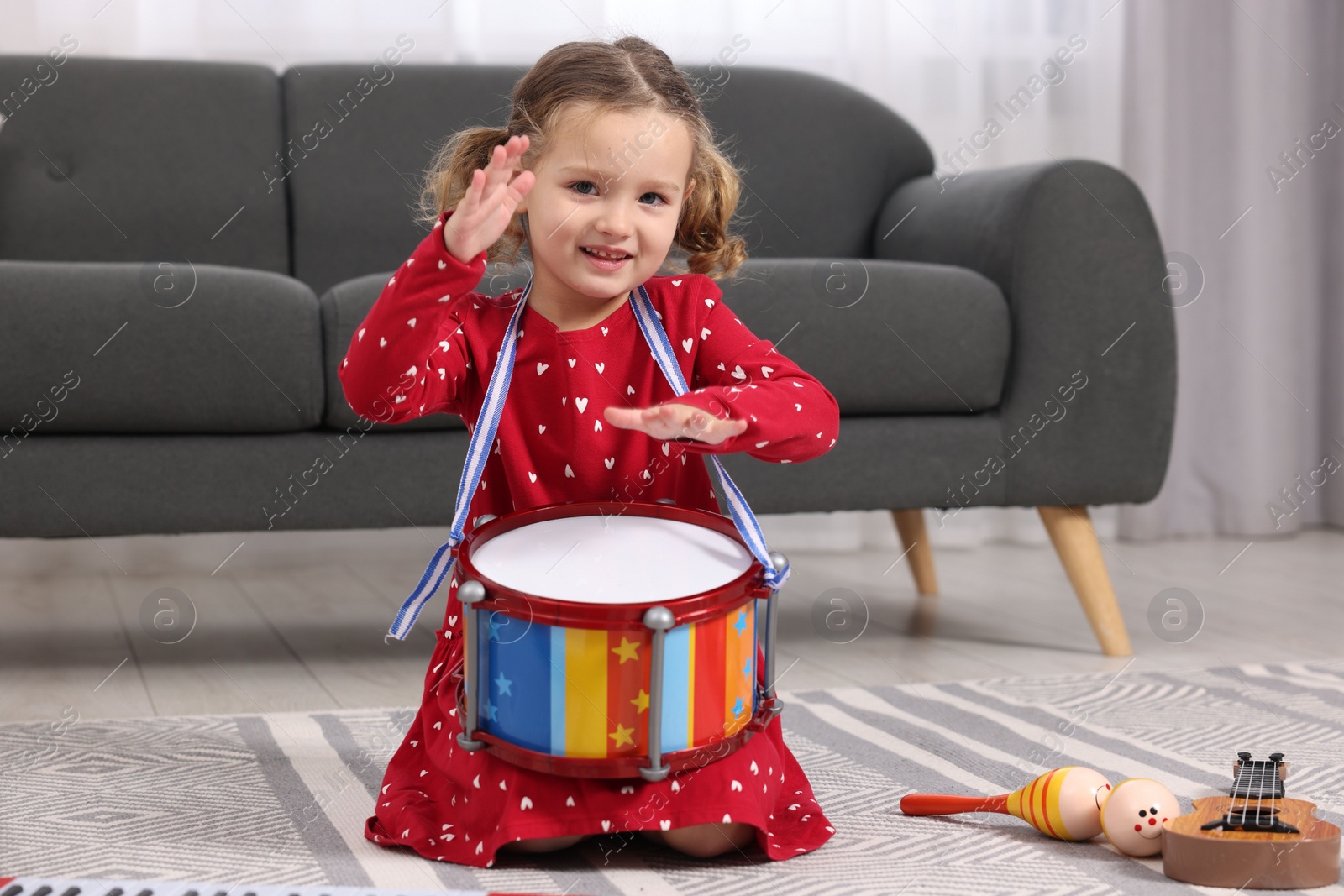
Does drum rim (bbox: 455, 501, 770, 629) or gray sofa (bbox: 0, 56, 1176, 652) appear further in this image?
gray sofa (bbox: 0, 56, 1176, 652)

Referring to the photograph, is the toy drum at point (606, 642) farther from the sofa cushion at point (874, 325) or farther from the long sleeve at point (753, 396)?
the sofa cushion at point (874, 325)

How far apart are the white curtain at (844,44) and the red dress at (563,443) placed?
4.89 feet

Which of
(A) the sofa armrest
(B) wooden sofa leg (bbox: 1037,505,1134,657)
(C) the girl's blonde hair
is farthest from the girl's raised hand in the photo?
(B) wooden sofa leg (bbox: 1037,505,1134,657)

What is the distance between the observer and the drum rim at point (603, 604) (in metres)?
0.89

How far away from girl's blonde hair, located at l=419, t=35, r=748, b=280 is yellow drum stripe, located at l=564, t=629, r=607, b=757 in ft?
1.16

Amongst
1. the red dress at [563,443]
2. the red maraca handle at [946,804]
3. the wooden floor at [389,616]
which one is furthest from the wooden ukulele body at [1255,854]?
the wooden floor at [389,616]

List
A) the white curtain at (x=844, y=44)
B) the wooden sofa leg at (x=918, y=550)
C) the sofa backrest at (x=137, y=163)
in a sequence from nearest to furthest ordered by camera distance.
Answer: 1. the sofa backrest at (x=137, y=163)
2. the wooden sofa leg at (x=918, y=550)
3. the white curtain at (x=844, y=44)

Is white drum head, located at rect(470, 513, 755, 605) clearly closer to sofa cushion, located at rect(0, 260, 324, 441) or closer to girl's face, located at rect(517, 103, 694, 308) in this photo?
girl's face, located at rect(517, 103, 694, 308)

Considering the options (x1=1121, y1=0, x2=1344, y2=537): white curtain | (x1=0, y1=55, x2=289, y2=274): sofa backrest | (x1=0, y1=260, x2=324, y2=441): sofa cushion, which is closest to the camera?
(x1=0, y1=260, x2=324, y2=441): sofa cushion

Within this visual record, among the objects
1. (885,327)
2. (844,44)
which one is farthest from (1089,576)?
(844,44)

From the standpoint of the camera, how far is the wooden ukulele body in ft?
2.87

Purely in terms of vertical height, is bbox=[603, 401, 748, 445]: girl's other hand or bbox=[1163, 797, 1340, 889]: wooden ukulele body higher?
bbox=[603, 401, 748, 445]: girl's other hand

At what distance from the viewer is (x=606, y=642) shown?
0.89 m

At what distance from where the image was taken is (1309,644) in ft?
5.85
